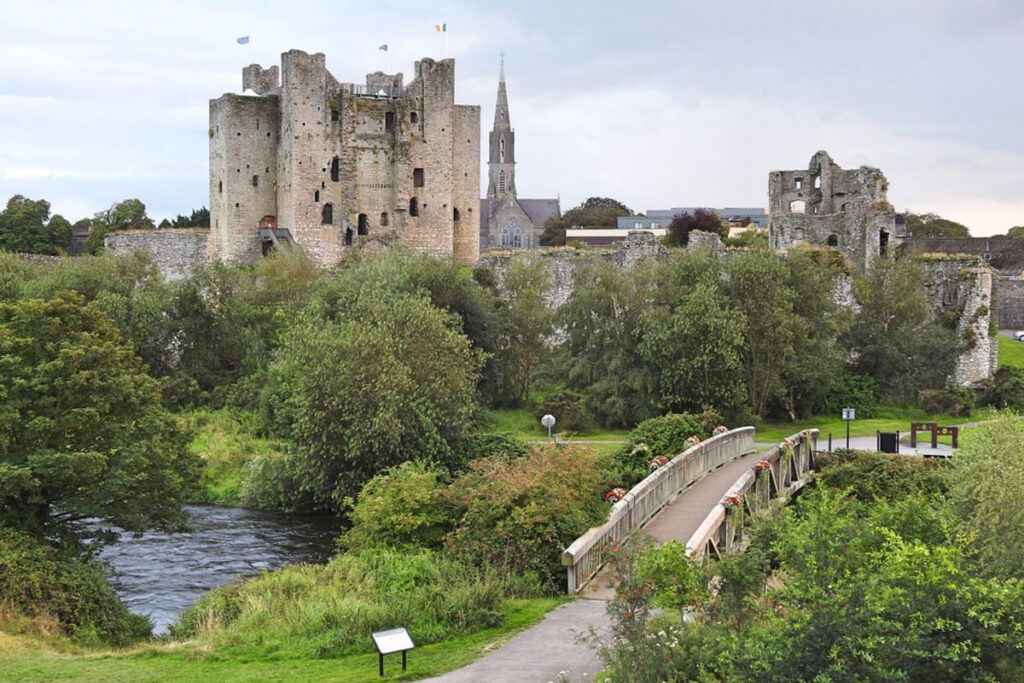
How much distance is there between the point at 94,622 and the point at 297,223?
43.8 meters

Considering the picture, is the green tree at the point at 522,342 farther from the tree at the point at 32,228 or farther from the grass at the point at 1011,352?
the tree at the point at 32,228

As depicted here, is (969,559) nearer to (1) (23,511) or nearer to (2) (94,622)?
(2) (94,622)

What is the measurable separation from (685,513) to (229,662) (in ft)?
Answer: 35.0

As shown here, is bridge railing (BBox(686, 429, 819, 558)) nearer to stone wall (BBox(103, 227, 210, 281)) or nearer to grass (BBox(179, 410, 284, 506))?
grass (BBox(179, 410, 284, 506))

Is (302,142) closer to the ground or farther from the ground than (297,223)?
farther from the ground

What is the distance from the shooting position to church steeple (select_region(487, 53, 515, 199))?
142250 mm

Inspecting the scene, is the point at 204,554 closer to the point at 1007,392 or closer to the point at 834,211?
the point at 1007,392

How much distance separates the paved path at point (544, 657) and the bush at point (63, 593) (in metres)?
8.39

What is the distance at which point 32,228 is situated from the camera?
83062 millimetres

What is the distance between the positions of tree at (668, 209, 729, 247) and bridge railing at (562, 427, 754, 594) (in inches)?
1115

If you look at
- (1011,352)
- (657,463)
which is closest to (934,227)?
(1011,352)

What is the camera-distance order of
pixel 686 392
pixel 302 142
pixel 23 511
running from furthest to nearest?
pixel 302 142
pixel 686 392
pixel 23 511

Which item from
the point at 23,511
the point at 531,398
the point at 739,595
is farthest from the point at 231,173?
the point at 739,595

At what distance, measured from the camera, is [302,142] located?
211 feet
